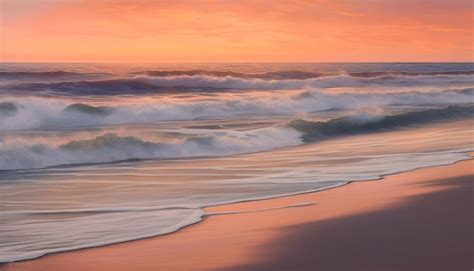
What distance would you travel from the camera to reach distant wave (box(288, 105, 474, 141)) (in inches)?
635

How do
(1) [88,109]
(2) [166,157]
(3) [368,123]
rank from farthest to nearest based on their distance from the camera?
1. (1) [88,109]
2. (3) [368,123]
3. (2) [166,157]

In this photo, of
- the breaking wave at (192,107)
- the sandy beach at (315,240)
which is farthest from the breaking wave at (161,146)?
the breaking wave at (192,107)

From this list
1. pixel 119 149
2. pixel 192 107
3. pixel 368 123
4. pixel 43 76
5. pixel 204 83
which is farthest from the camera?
pixel 204 83

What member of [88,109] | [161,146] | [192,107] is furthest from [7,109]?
[161,146]

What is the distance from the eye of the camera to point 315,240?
6031 millimetres

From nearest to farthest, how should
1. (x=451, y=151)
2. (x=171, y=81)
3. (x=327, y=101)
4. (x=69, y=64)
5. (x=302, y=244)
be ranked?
(x=302, y=244) → (x=451, y=151) → (x=327, y=101) → (x=171, y=81) → (x=69, y=64)

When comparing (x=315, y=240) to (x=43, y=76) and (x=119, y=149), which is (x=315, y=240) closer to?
(x=119, y=149)

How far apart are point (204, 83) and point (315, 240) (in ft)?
101

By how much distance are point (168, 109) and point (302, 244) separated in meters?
16.8

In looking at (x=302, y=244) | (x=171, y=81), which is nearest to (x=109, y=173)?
(x=302, y=244)

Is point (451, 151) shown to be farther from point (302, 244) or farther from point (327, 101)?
point (327, 101)

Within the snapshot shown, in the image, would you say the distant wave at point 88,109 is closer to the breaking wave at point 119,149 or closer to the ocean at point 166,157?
the ocean at point 166,157

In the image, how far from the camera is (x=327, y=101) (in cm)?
2795

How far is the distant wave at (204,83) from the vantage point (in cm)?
2919
